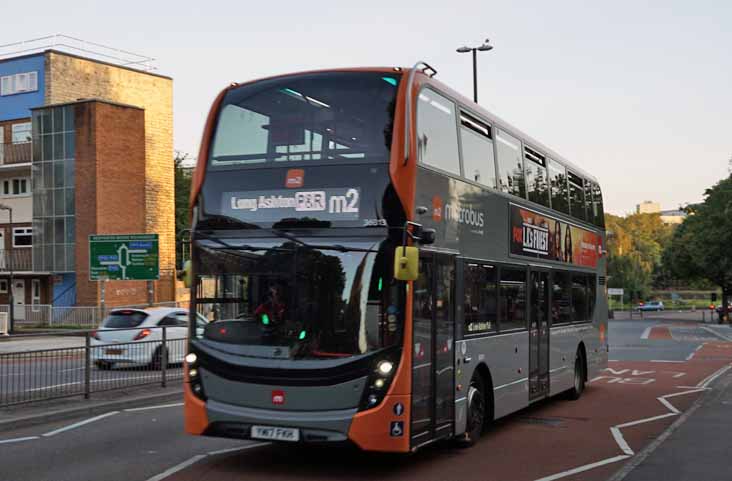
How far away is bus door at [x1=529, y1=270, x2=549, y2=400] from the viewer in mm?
14148

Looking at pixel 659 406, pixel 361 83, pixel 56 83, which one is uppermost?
pixel 56 83

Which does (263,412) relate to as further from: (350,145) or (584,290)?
(584,290)

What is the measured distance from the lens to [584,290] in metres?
17.8

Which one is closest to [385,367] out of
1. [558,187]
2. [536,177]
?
[536,177]

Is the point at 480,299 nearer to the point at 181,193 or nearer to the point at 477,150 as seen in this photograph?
the point at 477,150

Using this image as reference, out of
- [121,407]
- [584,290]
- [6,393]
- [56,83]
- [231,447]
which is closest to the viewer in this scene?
[231,447]

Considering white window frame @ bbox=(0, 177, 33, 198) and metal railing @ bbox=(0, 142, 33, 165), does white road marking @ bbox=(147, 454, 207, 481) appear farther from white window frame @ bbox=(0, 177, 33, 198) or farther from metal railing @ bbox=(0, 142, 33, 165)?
white window frame @ bbox=(0, 177, 33, 198)

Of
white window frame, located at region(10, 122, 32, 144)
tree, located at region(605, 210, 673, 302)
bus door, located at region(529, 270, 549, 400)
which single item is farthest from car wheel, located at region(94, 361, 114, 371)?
tree, located at region(605, 210, 673, 302)

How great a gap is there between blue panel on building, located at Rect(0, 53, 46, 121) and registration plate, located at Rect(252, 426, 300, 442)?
48.4 meters

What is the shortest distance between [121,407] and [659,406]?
8981mm

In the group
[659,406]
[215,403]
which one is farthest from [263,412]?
[659,406]

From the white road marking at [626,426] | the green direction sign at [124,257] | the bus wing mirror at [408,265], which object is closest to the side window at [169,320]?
the white road marking at [626,426]

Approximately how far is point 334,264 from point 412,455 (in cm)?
284

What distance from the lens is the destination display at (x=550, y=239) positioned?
44.0ft
